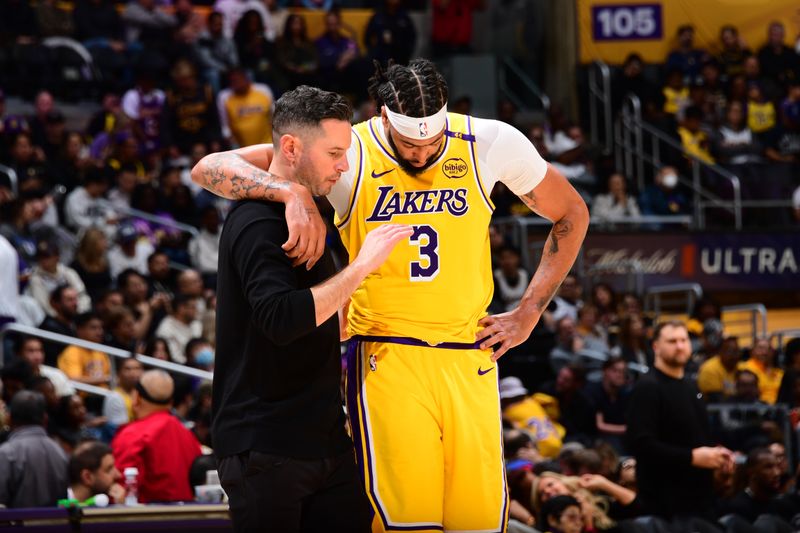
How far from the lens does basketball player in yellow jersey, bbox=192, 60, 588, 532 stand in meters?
4.60

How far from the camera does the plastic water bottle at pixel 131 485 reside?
277 inches

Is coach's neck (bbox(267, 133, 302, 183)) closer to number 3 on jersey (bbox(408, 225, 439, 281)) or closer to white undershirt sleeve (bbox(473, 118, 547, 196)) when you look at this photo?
number 3 on jersey (bbox(408, 225, 439, 281))

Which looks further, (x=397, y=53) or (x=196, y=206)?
(x=397, y=53)

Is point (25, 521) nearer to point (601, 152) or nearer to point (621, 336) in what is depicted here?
point (621, 336)

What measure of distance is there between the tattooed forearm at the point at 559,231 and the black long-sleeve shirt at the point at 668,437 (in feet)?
10.2

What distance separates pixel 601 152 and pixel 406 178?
44.7 feet

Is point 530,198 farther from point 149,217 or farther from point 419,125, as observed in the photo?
point 149,217

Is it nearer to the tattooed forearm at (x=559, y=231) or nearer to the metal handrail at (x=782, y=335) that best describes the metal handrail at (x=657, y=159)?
the metal handrail at (x=782, y=335)

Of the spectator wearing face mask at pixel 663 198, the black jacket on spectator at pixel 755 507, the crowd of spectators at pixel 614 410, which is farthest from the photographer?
the spectator wearing face mask at pixel 663 198

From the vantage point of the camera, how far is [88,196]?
1382 centimetres

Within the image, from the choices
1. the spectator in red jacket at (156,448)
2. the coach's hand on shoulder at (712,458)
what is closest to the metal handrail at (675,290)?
the coach's hand on shoulder at (712,458)

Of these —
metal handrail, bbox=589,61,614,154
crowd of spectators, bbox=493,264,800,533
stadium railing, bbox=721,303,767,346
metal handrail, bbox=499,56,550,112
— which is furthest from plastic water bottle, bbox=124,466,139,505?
metal handrail, bbox=499,56,550,112

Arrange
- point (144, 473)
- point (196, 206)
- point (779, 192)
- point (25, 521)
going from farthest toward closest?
point (779, 192) < point (196, 206) < point (144, 473) < point (25, 521)

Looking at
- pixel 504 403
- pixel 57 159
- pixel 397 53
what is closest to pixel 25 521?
pixel 504 403
